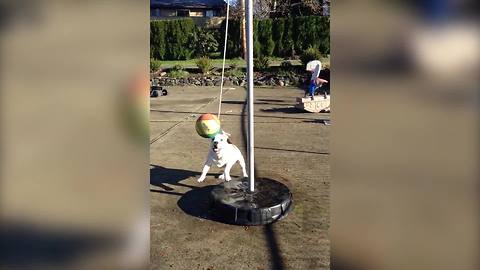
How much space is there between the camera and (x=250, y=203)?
417 centimetres

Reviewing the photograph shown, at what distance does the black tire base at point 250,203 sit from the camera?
4012 mm

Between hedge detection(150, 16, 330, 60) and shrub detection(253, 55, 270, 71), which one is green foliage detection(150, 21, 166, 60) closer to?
hedge detection(150, 16, 330, 60)

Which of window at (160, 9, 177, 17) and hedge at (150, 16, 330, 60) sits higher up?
window at (160, 9, 177, 17)

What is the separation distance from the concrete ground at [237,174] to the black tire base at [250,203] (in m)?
0.09

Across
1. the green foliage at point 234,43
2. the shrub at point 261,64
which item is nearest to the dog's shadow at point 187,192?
the shrub at point 261,64

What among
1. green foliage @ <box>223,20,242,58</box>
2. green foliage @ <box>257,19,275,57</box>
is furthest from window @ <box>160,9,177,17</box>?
green foliage @ <box>257,19,275,57</box>

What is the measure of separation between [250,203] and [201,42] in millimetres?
22781

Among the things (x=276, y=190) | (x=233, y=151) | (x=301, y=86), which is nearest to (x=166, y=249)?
(x=276, y=190)

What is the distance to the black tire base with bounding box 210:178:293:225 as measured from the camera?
13.2ft

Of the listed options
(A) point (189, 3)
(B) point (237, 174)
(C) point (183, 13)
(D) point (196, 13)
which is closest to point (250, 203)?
(B) point (237, 174)

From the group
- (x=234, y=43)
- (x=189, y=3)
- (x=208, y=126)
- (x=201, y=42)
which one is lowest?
(x=208, y=126)

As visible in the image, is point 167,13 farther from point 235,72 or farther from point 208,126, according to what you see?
point 208,126

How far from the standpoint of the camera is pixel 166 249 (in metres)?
3.59

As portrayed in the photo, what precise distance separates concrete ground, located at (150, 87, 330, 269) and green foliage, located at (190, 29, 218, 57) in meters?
16.4
